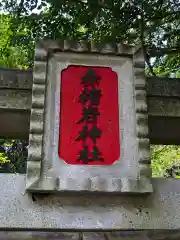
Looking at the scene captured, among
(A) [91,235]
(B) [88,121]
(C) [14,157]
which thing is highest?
(C) [14,157]

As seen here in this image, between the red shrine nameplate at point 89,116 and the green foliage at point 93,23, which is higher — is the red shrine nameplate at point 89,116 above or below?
below

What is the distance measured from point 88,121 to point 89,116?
0.13 ft

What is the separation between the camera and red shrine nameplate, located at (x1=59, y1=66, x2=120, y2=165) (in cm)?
230

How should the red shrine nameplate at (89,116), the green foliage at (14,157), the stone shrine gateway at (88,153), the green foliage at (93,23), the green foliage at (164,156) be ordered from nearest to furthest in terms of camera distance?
the stone shrine gateway at (88,153) < the red shrine nameplate at (89,116) < the green foliage at (93,23) < the green foliage at (14,157) < the green foliage at (164,156)

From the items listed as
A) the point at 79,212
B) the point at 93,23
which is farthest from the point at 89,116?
the point at 93,23

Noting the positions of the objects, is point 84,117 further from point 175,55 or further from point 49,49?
point 175,55

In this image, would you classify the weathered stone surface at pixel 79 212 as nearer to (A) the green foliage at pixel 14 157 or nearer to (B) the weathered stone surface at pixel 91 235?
(B) the weathered stone surface at pixel 91 235

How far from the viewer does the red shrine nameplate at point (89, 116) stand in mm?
2305

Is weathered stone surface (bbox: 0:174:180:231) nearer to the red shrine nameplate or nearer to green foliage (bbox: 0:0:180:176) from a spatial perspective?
the red shrine nameplate

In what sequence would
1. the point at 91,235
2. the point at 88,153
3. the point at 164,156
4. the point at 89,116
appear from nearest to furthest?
the point at 91,235
the point at 88,153
the point at 89,116
the point at 164,156

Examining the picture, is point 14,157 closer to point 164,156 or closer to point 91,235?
point 164,156

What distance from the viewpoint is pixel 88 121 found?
7.82 feet

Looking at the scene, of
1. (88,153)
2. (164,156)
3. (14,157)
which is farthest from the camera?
(164,156)

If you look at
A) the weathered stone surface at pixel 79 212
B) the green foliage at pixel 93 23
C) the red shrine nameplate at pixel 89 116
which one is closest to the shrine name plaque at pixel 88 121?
the red shrine nameplate at pixel 89 116
